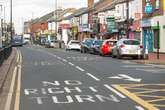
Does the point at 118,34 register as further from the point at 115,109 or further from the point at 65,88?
the point at 115,109

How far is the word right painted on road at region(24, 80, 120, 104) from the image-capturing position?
1527 centimetres

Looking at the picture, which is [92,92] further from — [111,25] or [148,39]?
[111,25]

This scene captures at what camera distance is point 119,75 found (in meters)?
24.1

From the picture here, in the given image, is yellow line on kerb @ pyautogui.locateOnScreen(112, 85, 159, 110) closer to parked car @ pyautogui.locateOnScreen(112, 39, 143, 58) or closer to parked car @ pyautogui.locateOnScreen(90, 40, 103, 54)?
parked car @ pyautogui.locateOnScreen(112, 39, 143, 58)

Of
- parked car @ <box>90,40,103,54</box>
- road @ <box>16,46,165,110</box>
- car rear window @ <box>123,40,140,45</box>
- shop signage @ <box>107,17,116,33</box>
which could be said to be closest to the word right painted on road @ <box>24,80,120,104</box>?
road @ <box>16,46,165,110</box>

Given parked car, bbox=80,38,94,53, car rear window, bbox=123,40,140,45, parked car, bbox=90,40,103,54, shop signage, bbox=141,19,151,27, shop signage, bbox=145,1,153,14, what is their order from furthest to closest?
parked car, bbox=80,38,94,53 → shop signage, bbox=141,19,151,27 → shop signage, bbox=145,1,153,14 → parked car, bbox=90,40,103,54 → car rear window, bbox=123,40,140,45

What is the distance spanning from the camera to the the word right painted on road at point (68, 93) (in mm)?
15266

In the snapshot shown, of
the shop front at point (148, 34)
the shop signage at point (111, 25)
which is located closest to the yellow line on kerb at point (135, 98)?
the shop front at point (148, 34)

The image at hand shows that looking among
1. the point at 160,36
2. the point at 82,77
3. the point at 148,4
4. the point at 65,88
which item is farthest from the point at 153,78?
the point at 148,4

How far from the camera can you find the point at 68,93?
17047 millimetres

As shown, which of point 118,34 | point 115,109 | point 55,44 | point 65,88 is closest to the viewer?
point 115,109

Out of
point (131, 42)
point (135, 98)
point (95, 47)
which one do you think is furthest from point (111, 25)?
point (135, 98)

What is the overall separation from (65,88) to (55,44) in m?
84.7

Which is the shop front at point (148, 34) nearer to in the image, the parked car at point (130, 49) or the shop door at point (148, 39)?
the shop door at point (148, 39)
